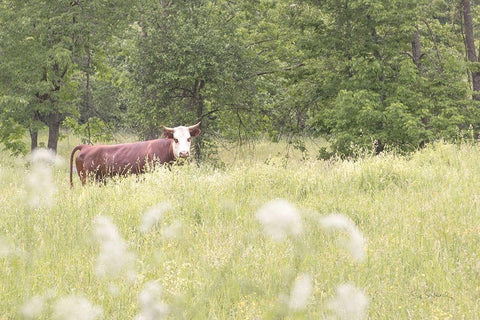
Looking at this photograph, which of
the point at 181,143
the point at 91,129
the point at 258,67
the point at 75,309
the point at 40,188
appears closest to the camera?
the point at 75,309

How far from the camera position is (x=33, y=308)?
419 centimetres

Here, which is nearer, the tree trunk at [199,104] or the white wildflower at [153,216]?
the white wildflower at [153,216]

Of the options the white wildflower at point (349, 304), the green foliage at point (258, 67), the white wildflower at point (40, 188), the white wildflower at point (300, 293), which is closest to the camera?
the white wildflower at point (349, 304)

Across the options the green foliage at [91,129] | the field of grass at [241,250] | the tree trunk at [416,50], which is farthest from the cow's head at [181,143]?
the green foliage at [91,129]

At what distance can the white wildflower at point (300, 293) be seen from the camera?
14.1ft

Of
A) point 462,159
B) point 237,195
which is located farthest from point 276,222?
point 462,159

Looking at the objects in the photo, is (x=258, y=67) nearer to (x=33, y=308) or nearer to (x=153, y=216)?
(x=153, y=216)

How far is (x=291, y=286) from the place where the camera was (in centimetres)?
470

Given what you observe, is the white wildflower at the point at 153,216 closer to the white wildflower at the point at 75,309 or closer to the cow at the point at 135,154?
the white wildflower at the point at 75,309

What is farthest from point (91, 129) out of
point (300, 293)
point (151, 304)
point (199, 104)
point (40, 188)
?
point (300, 293)

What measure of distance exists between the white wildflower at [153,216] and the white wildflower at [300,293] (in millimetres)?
2181

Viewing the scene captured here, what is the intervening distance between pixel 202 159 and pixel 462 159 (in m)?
10.1

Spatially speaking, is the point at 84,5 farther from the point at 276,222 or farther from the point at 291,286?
the point at 291,286

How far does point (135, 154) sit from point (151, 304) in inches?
288
